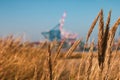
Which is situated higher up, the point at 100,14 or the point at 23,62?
the point at 100,14

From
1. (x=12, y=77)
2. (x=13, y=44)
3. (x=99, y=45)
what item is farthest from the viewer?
(x=13, y=44)

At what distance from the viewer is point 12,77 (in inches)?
198

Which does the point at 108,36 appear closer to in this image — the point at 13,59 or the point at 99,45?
the point at 99,45

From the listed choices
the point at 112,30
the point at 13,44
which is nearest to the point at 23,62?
the point at 13,44

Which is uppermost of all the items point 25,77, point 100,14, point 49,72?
point 100,14

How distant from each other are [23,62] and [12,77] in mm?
506

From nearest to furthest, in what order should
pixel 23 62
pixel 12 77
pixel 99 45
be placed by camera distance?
pixel 99 45
pixel 12 77
pixel 23 62

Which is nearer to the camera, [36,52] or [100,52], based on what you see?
[100,52]

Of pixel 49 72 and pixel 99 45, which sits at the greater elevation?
pixel 99 45

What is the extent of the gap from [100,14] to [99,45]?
0.14 meters

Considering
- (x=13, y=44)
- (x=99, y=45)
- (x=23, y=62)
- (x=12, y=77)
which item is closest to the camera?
(x=99, y=45)

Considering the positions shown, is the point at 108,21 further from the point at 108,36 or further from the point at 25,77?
the point at 25,77

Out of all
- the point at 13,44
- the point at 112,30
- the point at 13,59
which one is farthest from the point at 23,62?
the point at 112,30

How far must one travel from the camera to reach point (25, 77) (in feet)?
16.7
